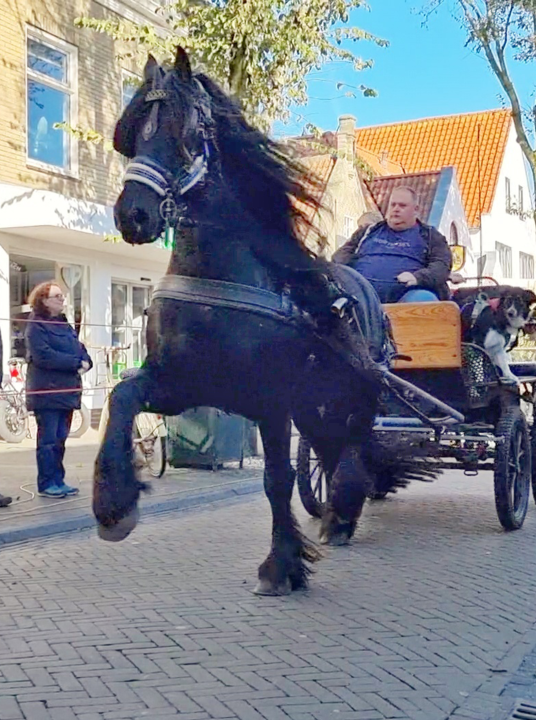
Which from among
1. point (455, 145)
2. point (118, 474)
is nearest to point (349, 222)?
point (455, 145)

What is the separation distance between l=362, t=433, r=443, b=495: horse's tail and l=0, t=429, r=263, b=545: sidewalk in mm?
1444

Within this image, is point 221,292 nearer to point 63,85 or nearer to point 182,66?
point 182,66

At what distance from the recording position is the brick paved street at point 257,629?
12.7 ft

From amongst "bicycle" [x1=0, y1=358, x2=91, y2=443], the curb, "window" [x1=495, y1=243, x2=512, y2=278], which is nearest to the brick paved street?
the curb

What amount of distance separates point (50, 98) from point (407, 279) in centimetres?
1057

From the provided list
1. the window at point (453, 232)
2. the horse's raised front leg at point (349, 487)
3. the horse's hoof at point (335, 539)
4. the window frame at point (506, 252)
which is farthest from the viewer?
the window frame at point (506, 252)

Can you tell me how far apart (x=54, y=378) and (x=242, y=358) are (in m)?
4.45

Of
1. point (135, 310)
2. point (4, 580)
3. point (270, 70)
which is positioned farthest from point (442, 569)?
point (135, 310)

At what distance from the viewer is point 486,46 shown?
1759cm

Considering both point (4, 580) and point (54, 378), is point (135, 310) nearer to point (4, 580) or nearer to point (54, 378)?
point (54, 378)

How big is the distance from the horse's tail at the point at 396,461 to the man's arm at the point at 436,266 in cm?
117

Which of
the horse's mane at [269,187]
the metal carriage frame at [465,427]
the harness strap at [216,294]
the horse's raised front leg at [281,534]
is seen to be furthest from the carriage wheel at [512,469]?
the harness strap at [216,294]

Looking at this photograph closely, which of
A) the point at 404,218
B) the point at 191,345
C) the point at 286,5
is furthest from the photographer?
the point at 286,5

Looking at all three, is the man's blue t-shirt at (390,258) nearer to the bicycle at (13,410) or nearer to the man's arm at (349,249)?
the man's arm at (349,249)
